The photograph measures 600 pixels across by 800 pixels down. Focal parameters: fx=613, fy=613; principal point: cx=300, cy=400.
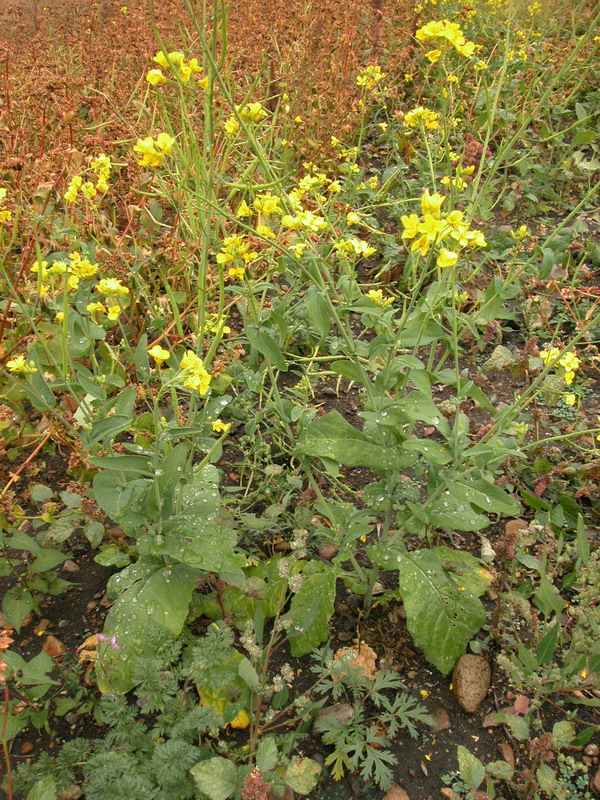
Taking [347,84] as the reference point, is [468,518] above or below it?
below

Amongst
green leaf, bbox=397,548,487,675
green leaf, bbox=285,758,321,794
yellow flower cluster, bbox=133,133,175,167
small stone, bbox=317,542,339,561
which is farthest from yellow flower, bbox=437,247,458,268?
green leaf, bbox=285,758,321,794

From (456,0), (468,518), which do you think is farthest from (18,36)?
(468,518)

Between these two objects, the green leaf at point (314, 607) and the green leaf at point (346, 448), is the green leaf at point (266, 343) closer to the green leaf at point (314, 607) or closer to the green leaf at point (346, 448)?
the green leaf at point (346, 448)

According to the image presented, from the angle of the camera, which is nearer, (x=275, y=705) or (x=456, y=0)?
(x=275, y=705)

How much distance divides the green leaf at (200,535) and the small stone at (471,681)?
69 centimetres

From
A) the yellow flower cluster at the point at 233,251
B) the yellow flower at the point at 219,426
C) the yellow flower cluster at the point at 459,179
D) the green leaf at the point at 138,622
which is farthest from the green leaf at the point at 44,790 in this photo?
the yellow flower cluster at the point at 459,179

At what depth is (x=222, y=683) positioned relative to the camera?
147 centimetres

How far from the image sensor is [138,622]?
1.56 m

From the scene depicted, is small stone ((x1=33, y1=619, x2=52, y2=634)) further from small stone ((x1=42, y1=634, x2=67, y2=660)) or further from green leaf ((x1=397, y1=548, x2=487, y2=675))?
green leaf ((x1=397, y1=548, x2=487, y2=675))

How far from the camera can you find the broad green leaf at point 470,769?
55.8 inches

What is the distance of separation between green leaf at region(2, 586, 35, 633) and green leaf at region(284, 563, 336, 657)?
751 millimetres

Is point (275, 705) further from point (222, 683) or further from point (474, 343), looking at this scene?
point (474, 343)

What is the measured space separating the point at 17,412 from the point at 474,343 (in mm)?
1975

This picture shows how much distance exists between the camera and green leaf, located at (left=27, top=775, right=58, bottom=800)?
135cm
